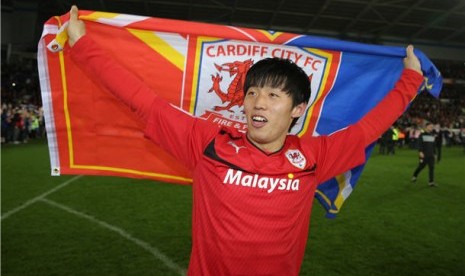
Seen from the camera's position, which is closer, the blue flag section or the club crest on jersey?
the club crest on jersey

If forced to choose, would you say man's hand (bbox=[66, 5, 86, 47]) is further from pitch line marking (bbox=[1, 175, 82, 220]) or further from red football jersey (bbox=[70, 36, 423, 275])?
pitch line marking (bbox=[1, 175, 82, 220])

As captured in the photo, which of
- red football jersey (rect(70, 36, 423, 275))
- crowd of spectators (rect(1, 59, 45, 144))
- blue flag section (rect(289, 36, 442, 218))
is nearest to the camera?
red football jersey (rect(70, 36, 423, 275))

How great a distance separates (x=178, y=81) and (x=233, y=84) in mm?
382

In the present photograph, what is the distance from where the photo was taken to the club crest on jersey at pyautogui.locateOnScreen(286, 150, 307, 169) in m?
2.10

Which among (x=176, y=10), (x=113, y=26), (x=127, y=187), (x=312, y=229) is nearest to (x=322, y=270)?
(x=312, y=229)

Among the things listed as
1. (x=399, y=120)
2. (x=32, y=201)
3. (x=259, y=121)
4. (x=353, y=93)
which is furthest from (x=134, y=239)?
(x=399, y=120)

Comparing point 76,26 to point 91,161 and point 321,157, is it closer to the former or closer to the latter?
point 91,161

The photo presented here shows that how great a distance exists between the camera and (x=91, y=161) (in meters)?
2.88

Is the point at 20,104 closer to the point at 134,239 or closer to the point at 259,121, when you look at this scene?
the point at 134,239

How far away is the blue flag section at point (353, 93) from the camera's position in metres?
2.98

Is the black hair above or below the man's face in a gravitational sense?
above

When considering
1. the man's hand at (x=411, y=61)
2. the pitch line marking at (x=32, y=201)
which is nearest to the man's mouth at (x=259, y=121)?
the man's hand at (x=411, y=61)

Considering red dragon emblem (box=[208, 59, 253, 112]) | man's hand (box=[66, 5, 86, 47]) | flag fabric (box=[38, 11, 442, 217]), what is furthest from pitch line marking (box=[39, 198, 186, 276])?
man's hand (box=[66, 5, 86, 47])

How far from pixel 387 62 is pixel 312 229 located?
400 cm
